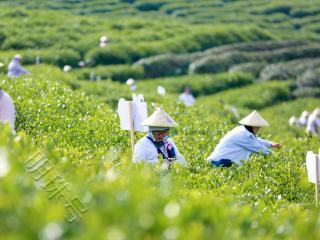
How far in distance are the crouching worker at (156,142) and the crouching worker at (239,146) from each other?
6.51ft

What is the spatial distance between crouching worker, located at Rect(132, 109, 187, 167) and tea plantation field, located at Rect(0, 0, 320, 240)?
0.97 ft

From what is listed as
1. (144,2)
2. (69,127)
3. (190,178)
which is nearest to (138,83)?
(69,127)

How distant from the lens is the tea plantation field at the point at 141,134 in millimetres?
4434

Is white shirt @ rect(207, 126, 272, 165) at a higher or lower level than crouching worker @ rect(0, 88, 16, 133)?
lower

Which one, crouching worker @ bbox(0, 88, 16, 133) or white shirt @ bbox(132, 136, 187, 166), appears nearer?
white shirt @ bbox(132, 136, 187, 166)

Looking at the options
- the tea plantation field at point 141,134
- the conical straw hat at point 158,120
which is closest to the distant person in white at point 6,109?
the tea plantation field at point 141,134

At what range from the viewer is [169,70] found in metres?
34.2

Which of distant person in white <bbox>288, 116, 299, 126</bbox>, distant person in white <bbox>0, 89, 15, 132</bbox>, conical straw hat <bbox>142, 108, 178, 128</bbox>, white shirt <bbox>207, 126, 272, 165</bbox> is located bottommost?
distant person in white <bbox>288, 116, 299, 126</bbox>

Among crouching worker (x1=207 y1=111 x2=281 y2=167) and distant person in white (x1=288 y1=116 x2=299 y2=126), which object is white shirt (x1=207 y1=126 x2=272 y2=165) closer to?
crouching worker (x1=207 y1=111 x2=281 y2=167)

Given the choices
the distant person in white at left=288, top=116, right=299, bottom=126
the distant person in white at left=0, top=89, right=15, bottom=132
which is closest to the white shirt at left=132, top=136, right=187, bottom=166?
the distant person in white at left=0, top=89, right=15, bottom=132

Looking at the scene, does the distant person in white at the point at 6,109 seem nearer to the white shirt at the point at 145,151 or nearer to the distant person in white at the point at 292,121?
the white shirt at the point at 145,151

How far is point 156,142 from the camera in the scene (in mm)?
9945

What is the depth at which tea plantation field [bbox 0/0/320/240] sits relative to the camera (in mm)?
4434

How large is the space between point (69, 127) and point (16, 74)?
9.71 m
